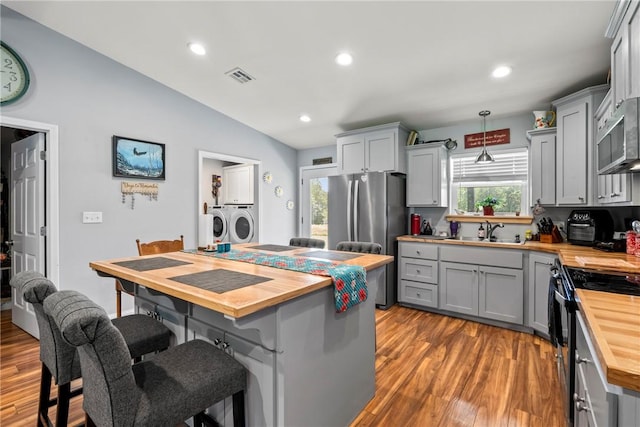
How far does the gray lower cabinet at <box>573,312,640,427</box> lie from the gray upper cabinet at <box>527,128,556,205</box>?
213 centimetres

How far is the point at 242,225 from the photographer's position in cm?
491

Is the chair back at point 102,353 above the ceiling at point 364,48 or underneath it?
underneath

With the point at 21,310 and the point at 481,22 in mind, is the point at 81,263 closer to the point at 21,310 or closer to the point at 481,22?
the point at 21,310

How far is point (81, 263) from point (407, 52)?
3734mm

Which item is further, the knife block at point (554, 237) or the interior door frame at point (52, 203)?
the knife block at point (554, 237)

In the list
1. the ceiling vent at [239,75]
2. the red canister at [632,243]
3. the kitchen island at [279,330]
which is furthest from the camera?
the ceiling vent at [239,75]

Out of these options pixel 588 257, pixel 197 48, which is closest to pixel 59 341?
pixel 197 48

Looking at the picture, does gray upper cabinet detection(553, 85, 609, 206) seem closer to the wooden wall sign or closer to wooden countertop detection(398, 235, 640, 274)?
wooden countertop detection(398, 235, 640, 274)

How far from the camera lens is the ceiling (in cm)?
212

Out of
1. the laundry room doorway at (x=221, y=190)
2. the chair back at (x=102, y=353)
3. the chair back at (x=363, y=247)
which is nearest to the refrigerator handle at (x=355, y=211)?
the chair back at (x=363, y=247)

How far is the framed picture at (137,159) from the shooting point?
3.35 metres

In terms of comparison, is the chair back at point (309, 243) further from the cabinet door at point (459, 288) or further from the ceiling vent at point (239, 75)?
the ceiling vent at point (239, 75)

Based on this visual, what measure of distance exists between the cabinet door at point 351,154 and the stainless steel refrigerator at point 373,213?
284 millimetres

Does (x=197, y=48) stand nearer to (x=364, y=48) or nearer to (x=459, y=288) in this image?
(x=364, y=48)
